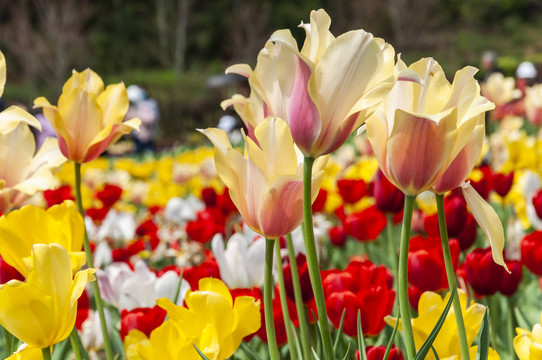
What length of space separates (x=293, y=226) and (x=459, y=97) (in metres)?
0.21

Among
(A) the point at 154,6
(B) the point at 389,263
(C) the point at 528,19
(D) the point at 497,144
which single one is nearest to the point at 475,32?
(C) the point at 528,19

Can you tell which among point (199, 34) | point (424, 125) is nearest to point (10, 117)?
point (424, 125)

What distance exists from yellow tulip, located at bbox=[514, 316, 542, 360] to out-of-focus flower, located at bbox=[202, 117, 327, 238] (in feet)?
0.85

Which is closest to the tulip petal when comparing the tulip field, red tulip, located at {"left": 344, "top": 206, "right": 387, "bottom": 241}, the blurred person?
the tulip field

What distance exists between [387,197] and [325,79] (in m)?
0.90

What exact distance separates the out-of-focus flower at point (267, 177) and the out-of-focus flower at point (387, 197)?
82cm

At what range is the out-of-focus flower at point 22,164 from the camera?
0.96m

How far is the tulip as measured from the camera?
589mm

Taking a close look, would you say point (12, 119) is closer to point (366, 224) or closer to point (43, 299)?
point (43, 299)

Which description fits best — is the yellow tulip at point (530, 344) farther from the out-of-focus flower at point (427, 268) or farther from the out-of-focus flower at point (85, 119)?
the out-of-focus flower at point (85, 119)

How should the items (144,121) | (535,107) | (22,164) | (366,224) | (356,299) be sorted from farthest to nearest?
(144,121) → (535,107) → (366,224) → (22,164) → (356,299)

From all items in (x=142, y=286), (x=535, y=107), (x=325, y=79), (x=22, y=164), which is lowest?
(x=535, y=107)

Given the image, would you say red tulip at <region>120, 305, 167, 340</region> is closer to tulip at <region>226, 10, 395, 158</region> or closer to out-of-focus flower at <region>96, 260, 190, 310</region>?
out-of-focus flower at <region>96, 260, 190, 310</region>

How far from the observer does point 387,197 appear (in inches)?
57.4
